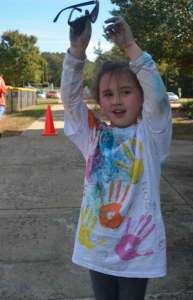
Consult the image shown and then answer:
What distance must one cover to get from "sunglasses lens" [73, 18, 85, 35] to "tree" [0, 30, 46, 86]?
29210 millimetres

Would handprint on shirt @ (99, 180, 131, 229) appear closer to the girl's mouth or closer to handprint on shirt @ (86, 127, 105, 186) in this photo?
handprint on shirt @ (86, 127, 105, 186)

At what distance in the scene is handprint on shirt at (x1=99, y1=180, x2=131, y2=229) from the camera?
1385 millimetres

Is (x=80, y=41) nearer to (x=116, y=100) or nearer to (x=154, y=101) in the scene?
(x=116, y=100)

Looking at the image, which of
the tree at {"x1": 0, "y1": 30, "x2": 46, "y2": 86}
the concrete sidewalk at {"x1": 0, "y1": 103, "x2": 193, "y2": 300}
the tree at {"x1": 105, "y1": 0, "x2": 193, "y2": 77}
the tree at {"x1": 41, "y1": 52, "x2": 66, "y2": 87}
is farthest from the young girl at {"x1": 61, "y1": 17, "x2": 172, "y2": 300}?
the tree at {"x1": 41, "y1": 52, "x2": 66, "y2": 87}

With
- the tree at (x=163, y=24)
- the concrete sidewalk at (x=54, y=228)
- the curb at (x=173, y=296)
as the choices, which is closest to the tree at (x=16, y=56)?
the tree at (x=163, y=24)

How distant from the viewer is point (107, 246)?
1.39 meters

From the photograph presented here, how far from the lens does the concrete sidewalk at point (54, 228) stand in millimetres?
2270

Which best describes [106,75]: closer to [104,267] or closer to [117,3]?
[104,267]

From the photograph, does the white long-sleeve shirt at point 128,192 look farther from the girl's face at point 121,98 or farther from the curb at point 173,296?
the curb at point 173,296

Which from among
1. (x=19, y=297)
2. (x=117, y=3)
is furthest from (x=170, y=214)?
(x=117, y=3)

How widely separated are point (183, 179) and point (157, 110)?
3.68m

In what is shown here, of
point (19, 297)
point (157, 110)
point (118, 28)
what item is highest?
point (118, 28)

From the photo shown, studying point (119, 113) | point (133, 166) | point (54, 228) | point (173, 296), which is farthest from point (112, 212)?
point (54, 228)

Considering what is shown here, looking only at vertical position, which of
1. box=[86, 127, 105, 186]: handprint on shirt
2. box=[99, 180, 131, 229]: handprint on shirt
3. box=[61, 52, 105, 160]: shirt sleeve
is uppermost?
box=[61, 52, 105, 160]: shirt sleeve
